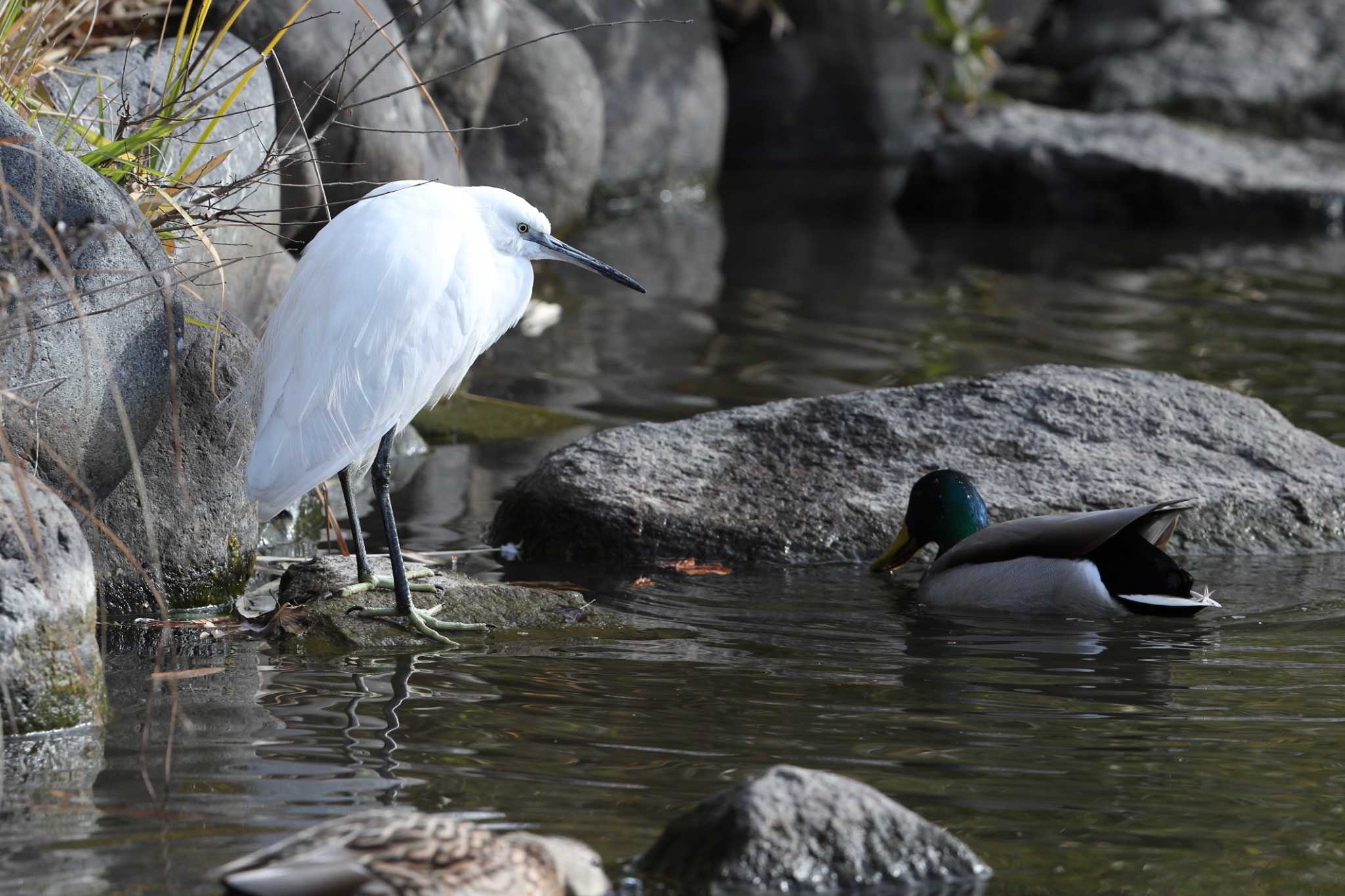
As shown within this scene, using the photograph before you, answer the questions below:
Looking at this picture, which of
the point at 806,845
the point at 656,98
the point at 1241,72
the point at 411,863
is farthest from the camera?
the point at 1241,72

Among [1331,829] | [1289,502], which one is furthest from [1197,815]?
[1289,502]

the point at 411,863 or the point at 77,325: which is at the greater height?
the point at 77,325

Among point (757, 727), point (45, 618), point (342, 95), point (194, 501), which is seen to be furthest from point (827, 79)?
point (45, 618)

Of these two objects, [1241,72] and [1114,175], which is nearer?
[1114,175]

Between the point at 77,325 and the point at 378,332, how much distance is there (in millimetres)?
785

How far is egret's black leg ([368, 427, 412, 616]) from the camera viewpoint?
183 inches

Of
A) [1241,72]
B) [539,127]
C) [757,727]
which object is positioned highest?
[1241,72]

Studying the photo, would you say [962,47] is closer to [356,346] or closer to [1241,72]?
[1241,72]

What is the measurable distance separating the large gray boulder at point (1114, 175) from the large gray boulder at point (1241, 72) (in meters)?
1.04

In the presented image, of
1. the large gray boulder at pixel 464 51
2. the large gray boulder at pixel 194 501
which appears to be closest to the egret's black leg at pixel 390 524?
the large gray boulder at pixel 194 501

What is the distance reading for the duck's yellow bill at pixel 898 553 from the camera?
5.68 m

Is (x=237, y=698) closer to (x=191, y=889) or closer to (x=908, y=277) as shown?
(x=191, y=889)

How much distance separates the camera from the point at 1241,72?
17.2 meters

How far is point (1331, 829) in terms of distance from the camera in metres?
3.40
